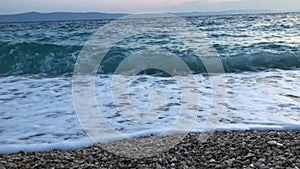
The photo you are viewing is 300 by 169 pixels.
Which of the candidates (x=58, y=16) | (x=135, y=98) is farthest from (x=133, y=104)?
(x=58, y=16)

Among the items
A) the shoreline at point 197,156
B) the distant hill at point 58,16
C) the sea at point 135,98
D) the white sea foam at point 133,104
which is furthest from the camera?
the distant hill at point 58,16

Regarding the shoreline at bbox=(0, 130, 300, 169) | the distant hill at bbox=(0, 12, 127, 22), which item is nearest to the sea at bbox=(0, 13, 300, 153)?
the shoreline at bbox=(0, 130, 300, 169)

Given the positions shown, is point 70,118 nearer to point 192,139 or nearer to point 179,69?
point 192,139

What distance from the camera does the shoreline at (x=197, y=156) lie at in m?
3.77

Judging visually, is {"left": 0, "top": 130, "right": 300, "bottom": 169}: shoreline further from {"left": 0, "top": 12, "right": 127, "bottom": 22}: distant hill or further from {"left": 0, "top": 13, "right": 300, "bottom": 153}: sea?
{"left": 0, "top": 12, "right": 127, "bottom": 22}: distant hill

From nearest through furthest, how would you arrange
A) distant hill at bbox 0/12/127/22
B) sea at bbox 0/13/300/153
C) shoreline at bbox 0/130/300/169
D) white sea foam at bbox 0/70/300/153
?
shoreline at bbox 0/130/300/169
white sea foam at bbox 0/70/300/153
sea at bbox 0/13/300/153
distant hill at bbox 0/12/127/22

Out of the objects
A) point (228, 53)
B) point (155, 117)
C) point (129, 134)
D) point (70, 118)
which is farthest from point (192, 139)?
point (228, 53)

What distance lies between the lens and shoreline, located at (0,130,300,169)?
3770 mm

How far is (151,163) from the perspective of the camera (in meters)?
3.86

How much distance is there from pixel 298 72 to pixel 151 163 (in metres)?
7.78

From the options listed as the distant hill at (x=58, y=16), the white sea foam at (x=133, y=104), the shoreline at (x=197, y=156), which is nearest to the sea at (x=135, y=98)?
the white sea foam at (x=133, y=104)

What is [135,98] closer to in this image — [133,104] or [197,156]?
[133,104]

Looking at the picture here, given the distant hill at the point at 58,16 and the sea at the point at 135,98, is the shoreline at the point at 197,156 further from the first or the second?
the distant hill at the point at 58,16

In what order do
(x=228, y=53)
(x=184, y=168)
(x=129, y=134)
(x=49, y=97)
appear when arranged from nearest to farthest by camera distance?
(x=184, y=168) → (x=129, y=134) → (x=49, y=97) → (x=228, y=53)
